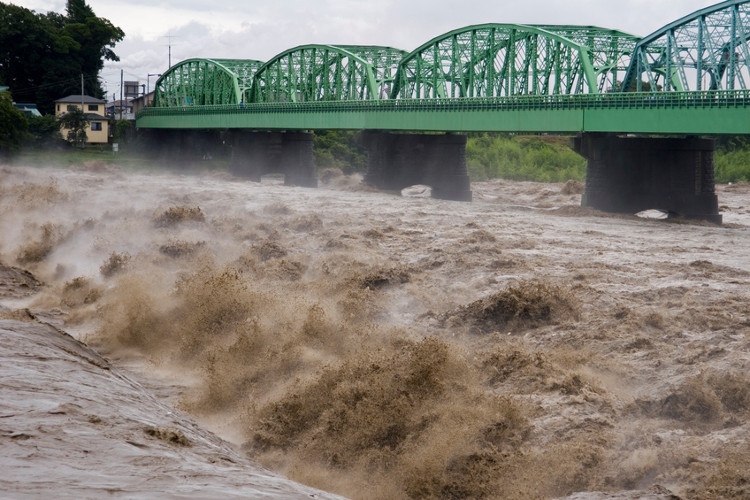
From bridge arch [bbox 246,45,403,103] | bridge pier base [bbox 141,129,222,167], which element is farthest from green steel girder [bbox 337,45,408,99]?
bridge pier base [bbox 141,129,222,167]

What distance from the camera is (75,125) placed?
308ft

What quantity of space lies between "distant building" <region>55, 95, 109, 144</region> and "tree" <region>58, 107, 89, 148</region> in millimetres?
7637

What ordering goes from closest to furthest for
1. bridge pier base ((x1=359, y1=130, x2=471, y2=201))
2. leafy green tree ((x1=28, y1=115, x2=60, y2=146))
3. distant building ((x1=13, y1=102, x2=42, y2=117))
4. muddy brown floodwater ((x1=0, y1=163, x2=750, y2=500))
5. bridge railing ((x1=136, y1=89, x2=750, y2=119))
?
muddy brown floodwater ((x1=0, y1=163, x2=750, y2=500)) < bridge railing ((x1=136, y1=89, x2=750, y2=119)) < bridge pier base ((x1=359, y1=130, x2=471, y2=201)) < leafy green tree ((x1=28, y1=115, x2=60, y2=146)) < distant building ((x1=13, y1=102, x2=42, y2=117))

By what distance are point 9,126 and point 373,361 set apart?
68852 millimetres

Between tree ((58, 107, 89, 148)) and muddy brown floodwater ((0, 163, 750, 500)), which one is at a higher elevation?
tree ((58, 107, 89, 148))

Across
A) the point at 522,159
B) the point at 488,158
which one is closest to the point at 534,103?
the point at 522,159

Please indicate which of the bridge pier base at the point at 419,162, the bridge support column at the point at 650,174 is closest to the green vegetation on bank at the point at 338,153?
the bridge pier base at the point at 419,162

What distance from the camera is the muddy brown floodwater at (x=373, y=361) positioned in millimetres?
11703

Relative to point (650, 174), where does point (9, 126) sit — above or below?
above

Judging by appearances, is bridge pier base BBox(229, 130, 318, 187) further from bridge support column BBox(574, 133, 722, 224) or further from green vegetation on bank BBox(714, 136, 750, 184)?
bridge support column BBox(574, 133, 722, 224)

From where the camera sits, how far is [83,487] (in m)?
9.05

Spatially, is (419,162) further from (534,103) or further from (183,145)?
(183,145)

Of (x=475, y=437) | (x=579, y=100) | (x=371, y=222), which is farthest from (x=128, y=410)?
(x=579, y=100)

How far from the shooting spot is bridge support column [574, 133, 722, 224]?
150 ft
